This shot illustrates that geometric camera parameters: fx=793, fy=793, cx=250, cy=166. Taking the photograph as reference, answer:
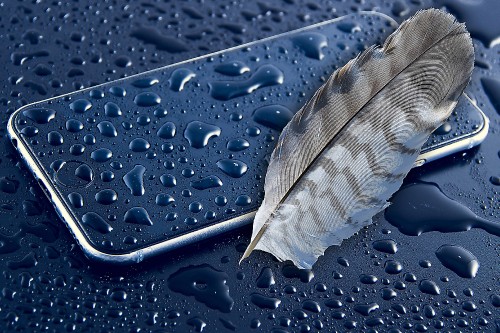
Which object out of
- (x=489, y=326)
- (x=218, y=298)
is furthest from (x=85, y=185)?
(x=489, y=326)

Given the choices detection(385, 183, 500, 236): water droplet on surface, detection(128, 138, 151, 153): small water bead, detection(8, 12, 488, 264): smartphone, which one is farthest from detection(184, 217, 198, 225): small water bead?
detection(385, 183, 500, 236): water droplet on surface

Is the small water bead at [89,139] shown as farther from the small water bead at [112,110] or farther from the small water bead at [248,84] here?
the small water bead at [248,84]

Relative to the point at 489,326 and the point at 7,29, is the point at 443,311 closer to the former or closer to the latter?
the point at 489,326

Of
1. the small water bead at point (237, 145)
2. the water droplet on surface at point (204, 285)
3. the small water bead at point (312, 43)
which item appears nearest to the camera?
the water droplet on surface at point (204, 285)

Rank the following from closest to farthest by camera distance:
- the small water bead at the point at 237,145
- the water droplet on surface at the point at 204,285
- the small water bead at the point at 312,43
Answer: the water droplet on surface at the point at 204,285, the small water bead at the point at 237,145, the small water bead at the point at 312,43

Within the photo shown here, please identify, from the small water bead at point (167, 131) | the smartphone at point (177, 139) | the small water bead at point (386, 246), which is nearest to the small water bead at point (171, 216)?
the smartphone at point (177, 139)

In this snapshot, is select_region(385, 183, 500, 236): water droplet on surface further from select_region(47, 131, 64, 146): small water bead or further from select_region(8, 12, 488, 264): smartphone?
select_region(47, 131, 64, 146): small water bead

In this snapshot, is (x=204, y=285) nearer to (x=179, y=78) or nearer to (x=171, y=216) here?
(x=171, y=216)
